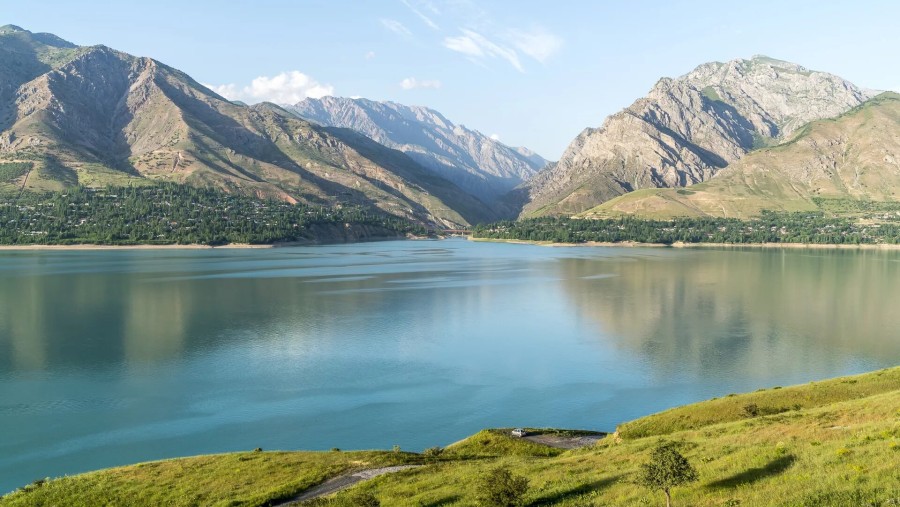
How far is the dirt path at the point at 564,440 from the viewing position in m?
54.7

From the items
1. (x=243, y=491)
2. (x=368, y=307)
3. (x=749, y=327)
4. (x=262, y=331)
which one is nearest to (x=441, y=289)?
(x=368, y=307)

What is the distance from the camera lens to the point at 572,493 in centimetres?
3212

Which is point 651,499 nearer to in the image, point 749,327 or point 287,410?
point 287,410

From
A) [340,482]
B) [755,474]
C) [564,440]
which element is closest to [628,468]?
[755,474]

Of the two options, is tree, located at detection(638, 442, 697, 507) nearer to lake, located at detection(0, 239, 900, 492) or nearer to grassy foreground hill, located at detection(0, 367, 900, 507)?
grassy foreground hill, located at detection(0, 367, 900, 507)

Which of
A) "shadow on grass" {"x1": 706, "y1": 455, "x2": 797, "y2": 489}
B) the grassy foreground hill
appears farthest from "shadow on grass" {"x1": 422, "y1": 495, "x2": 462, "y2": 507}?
"shadow on grass" {"x1": 706, "y1": 455, "x2": 797, "y2": 489}

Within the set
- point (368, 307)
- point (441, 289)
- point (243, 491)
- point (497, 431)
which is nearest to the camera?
point (243, 491)

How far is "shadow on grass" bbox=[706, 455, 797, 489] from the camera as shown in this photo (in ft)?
96.0

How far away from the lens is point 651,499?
1102 inches

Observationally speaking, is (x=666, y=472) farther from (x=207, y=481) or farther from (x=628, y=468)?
(x=207, y=481)

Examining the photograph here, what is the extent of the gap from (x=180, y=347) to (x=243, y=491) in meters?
71.8

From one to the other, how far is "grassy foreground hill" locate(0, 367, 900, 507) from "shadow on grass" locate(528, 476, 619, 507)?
57mm

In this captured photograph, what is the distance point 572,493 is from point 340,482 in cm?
1685

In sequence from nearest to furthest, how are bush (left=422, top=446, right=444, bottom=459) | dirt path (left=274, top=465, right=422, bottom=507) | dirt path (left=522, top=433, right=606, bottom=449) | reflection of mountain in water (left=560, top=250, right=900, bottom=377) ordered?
1. dirt path (left=274, top=465, right=422, bottom=507)
2. bush (left=422, top=446, right=444, bottom=459)
3. dirt path (left=522, top=433, right=606, bottom=449)
4. reflection of mountain in water (left=560, top=250, right=900, bottom=377)
